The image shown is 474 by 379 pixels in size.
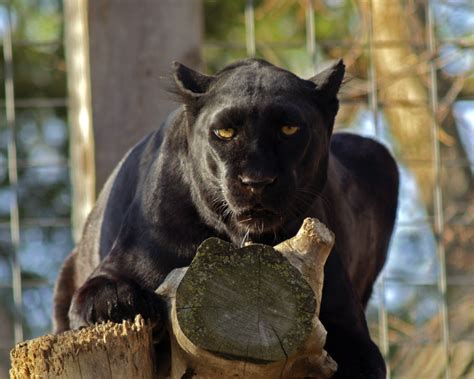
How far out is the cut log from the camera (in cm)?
373

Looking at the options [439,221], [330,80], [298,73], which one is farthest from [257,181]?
[298,73]

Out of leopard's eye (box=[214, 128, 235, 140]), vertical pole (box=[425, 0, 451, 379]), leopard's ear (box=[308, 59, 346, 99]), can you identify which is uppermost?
leopard's ear (box=[308, 59, 346, 99])

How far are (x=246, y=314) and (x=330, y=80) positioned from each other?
4.95 ft

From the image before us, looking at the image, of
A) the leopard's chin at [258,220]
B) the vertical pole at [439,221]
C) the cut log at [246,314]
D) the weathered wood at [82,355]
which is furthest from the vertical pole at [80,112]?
the cut log at [246,314]

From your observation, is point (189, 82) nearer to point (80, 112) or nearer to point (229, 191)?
point (229, 191)

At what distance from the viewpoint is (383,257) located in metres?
7.22

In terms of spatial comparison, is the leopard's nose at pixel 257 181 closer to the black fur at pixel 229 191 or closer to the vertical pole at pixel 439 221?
the black fur at pixel 229 191

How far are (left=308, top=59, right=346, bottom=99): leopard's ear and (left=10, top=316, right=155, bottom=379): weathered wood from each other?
1.47 m

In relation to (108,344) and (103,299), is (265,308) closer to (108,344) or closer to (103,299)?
(108,344)

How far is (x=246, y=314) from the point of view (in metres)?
3.76

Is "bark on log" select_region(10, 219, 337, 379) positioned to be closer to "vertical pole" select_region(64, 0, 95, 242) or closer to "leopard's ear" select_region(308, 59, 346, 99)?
"leopard's ear" select_region(308, 59, 346, 99)

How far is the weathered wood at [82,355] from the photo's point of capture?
3.82m

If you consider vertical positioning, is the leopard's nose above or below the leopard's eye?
below

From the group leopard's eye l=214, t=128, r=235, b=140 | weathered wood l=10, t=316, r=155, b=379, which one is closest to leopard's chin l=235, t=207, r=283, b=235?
leopard's eye l=214, t=128, r=235, b=140
